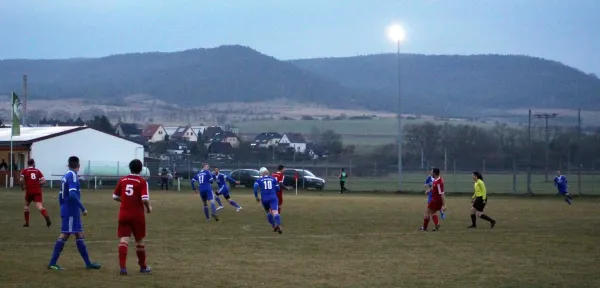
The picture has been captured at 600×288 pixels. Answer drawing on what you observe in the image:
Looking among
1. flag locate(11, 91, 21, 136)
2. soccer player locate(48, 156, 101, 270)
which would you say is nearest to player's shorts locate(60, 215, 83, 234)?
soccer player locate(48, 156, 101, 270)

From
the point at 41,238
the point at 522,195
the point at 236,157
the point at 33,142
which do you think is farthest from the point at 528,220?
the point at 236,157

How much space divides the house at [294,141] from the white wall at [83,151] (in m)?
48.7

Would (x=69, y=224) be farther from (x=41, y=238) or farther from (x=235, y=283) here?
(x=41, y=238)

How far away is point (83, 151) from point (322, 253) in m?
52.5

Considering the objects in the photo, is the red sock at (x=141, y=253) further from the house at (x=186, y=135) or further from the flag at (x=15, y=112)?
the house at (x=186, y=135)

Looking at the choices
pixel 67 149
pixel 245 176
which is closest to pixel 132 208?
pixel 245 176

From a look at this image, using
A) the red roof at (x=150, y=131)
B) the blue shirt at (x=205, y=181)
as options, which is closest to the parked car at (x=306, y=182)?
the blue shirt at (x=205, y=181)

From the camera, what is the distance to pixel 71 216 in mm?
15508

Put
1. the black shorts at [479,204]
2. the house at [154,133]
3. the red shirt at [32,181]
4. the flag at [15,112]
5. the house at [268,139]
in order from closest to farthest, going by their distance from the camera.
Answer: the red shirt at [32,181], the black shorts at [479,204], the flag at [15,112], the house at [268,139], the house at [154,133]

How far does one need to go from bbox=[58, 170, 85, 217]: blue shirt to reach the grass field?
0.97m

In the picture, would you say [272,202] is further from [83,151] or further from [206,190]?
[83,151]

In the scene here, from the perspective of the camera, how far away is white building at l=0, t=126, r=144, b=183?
213 feet

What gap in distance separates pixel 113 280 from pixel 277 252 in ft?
17.5

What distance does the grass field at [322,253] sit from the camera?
47.6 feet
